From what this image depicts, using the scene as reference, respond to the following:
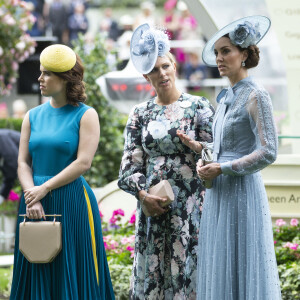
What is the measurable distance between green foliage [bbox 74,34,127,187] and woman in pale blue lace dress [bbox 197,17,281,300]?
5.74 meters

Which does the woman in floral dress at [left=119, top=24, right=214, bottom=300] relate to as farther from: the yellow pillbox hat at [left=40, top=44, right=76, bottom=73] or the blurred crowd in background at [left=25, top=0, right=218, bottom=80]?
the blurred crowd in background at [left=25, top=0, right=218, bottom=80]

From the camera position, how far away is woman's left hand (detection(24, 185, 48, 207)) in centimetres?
464

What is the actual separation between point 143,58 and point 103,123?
18.1ft

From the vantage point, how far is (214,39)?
4477 mm

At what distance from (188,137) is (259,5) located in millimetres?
3617

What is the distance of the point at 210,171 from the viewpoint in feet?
14.1

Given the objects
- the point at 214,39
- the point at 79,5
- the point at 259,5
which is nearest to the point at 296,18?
the point at 259,5

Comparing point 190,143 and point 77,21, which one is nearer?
point 190,143

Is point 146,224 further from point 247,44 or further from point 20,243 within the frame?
point 247,44

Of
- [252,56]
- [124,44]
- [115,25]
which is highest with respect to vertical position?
[115,25]

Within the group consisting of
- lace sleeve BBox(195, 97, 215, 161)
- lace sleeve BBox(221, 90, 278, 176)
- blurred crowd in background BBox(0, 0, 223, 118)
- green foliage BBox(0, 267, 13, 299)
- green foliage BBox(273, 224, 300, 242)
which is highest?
blurred crowd in background BBox(0, 0, 223, 118)

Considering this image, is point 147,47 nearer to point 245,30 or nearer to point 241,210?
point 245,30

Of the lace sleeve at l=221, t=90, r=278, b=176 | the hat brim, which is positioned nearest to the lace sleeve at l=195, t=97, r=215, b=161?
the hat brim

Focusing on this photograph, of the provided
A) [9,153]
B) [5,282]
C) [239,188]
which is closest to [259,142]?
[239,188]
